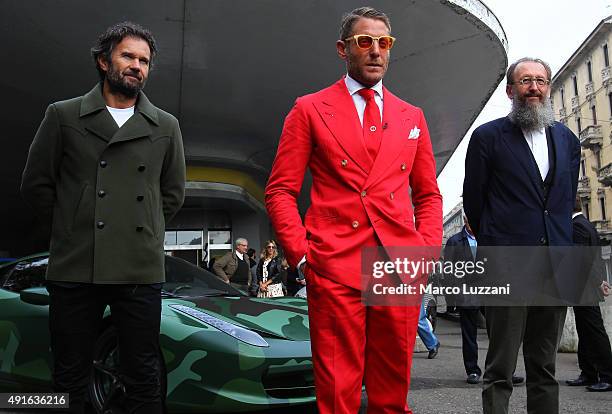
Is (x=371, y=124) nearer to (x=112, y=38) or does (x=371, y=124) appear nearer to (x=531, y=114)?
(x=531, y=114)

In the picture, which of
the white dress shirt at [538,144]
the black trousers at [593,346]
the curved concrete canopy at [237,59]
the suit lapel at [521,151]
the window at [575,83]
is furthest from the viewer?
the window at [575,83]

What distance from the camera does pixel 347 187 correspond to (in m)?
2.26

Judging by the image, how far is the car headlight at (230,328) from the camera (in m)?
3.71

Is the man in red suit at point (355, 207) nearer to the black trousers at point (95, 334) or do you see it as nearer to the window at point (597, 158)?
the black trousers at point (95, 334)

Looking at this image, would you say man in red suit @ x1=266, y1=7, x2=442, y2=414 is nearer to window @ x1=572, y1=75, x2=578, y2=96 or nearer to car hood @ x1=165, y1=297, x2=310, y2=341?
car hood @ x1=165, y1=297, x2=310, y2=341

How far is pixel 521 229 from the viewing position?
2.85m

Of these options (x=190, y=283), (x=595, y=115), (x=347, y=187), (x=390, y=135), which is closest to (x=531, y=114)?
(x=390, y=135)

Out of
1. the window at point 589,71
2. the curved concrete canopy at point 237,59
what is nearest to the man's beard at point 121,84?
the curved concrete canopy at point 237,59

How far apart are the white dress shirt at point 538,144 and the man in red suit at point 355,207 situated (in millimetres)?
837

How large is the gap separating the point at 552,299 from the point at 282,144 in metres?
1.43

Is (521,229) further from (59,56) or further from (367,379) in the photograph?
(59,56)

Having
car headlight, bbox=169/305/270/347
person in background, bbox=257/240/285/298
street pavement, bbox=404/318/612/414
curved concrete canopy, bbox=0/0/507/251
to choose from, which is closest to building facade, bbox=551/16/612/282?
curved concrete canopy, bbox=0/0/507/251

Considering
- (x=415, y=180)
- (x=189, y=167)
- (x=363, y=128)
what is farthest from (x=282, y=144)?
(x=189, y=167)

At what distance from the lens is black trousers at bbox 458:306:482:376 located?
562 cm
